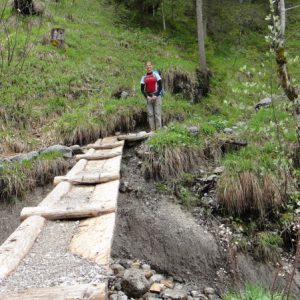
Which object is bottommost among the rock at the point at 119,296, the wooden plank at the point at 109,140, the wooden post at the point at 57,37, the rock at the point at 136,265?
the rock at the point at 136,265

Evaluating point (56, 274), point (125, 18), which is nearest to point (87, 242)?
point (56, 274)

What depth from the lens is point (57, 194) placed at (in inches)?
198

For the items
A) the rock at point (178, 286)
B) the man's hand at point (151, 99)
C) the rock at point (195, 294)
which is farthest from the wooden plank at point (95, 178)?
the man's hand at point (151, 99)

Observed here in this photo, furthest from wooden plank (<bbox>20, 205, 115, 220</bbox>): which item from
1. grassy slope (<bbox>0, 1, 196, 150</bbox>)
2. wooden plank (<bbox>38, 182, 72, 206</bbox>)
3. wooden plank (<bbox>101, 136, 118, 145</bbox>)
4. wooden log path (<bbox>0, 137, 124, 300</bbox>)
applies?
wooden plank (<bbox>101, 136, 118, 145</bbox>)

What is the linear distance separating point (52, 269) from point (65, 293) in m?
0.59

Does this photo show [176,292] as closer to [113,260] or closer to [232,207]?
[113,260]

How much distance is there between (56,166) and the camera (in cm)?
803

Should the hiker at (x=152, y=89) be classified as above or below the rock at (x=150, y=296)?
above

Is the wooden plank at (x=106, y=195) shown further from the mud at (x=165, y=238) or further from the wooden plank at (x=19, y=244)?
the mud at (x=165, y=238)

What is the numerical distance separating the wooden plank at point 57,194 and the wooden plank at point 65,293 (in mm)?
2137

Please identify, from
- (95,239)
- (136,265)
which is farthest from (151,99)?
(95,239)

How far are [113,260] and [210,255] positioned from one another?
173 cm

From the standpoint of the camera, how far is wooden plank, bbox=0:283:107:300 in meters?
2.37

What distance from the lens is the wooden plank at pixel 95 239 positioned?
3061 millimetres
